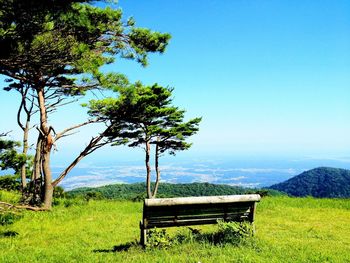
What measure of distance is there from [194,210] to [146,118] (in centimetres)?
993

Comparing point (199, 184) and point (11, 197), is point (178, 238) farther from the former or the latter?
point (199, 184)

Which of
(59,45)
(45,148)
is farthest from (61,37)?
(45,148)

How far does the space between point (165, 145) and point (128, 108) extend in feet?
39.6

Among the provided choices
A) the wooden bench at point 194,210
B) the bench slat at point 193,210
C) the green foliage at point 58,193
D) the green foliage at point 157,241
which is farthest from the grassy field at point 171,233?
the green foliage at point 58,193

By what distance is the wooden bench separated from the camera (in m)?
5.67

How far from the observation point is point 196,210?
604 centimetres

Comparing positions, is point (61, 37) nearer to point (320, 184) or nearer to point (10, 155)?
point (10, 155)

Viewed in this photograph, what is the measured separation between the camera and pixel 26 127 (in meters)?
19.1

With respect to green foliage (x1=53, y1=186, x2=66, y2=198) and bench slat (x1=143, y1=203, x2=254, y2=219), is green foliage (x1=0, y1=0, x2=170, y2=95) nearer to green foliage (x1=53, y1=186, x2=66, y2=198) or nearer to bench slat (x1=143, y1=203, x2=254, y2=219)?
bench slat (x1=143, y1=203, x2=254, y2=219)

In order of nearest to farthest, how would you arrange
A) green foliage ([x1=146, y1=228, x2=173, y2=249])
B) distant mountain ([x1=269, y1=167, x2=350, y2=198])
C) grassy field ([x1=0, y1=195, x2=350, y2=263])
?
grassy field ([x1=0, y1=195, x2=350, y2=263]) < green foliage ([x1=146, y1=228, x2=173, y2=249]) < distant mountain ([x1=269, y1=167, x2=350, y2=198])

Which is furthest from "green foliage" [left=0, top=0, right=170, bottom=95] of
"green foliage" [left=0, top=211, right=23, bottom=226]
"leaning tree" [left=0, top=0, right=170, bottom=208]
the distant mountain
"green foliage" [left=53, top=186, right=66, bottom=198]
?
the distant mountain

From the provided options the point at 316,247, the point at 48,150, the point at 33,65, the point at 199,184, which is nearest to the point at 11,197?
the point at 48,150

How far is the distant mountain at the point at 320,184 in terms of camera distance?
119 m

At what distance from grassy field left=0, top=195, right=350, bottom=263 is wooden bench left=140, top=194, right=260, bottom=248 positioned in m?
0.48
